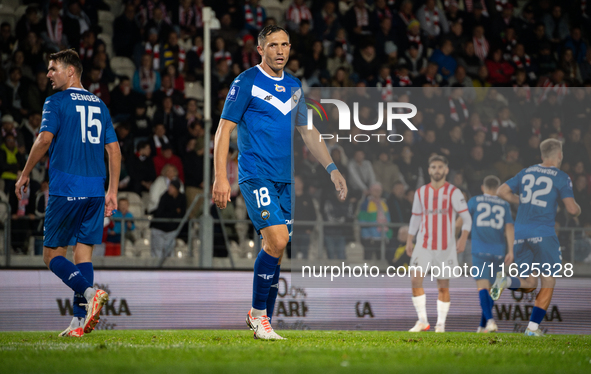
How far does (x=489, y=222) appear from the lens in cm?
830

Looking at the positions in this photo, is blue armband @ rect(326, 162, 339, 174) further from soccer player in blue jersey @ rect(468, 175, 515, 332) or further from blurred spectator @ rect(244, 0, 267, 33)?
blurred spectator @ rect(244, 0, 267, 33)

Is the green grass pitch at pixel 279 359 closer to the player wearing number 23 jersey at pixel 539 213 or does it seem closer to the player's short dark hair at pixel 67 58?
the player's short dark hair at pixel 67 58

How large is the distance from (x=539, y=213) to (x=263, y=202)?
4088 millimetres

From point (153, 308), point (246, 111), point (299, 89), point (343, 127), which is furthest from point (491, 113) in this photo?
point (153, 308)

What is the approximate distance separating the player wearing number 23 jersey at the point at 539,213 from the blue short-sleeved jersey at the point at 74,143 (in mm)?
4820

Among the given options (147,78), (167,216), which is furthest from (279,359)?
(147,78)

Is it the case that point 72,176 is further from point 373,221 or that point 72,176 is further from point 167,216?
point 167,216

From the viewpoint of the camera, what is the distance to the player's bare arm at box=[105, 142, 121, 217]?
6.09 metres

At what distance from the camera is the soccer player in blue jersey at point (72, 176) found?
18.8 ft

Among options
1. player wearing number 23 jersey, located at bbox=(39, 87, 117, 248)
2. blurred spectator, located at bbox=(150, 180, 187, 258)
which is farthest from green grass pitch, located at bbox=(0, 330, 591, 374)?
blurred spectator, located at bbox=(150, 180, 187, 258)

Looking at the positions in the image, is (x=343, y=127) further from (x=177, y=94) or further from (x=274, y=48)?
(x=177, y=94)

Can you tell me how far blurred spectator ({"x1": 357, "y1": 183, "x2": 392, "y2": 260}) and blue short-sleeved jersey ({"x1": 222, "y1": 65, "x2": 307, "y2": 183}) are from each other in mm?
2680

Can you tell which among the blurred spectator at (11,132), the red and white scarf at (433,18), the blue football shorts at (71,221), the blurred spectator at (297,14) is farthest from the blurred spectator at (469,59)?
the blue football shorts at (71,221)

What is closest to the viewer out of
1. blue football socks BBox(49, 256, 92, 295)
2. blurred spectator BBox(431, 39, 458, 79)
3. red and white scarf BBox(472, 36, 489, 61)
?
blue football socks BBox(49, 256, 92, 295)
